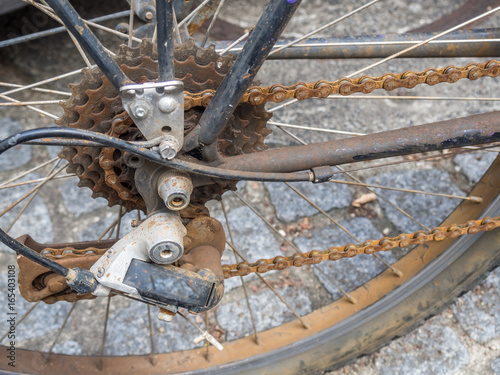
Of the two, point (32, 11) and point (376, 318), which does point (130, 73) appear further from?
point (32, 11)

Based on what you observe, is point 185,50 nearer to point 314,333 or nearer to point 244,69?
point 244,69

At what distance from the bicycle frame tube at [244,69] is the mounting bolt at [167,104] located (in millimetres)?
71

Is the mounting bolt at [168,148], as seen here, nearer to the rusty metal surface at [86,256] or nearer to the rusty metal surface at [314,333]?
the rusty metal surface at [86,256]

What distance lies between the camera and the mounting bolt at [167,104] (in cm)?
87

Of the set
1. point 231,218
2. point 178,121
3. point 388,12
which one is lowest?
point 178,121

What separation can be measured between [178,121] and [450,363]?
1053 millimetres

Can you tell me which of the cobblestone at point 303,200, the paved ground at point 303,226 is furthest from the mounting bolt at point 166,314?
the cobblestone at point 303,200

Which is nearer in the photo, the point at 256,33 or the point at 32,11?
the point at 256,33

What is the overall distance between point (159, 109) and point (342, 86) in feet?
1.29

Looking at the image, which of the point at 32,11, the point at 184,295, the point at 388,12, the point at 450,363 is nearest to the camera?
the point at 184,295

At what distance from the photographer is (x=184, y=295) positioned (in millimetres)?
951

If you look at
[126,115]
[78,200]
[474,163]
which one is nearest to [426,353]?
Result: [474,163]

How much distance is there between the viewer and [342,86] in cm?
108

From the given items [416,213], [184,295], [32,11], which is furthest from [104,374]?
[32,11]
